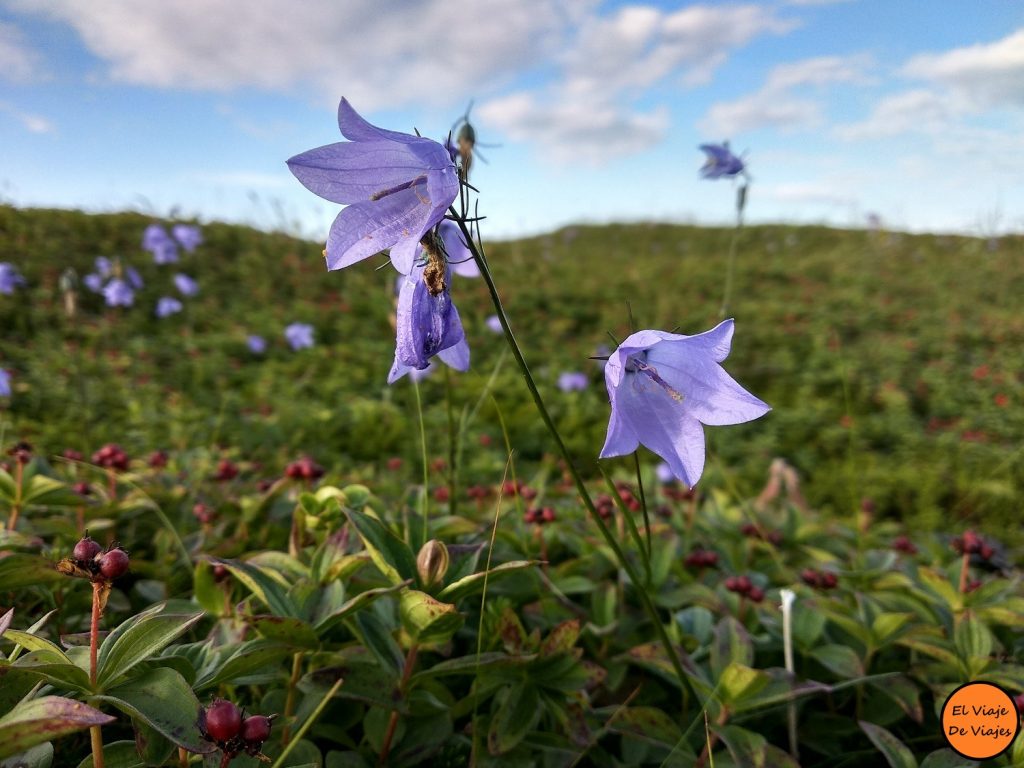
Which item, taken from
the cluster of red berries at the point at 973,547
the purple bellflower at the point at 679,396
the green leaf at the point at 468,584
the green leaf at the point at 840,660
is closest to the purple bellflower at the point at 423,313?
the purple bellflower at the point at 679,396

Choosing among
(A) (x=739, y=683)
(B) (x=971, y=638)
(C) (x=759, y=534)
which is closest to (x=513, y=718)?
(A) (x=739, y=683)

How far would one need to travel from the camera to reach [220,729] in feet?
2.84

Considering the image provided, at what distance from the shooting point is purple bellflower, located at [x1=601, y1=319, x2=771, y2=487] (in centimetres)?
113

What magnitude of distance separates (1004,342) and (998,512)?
194 inches

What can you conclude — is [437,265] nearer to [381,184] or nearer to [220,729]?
[381,184]

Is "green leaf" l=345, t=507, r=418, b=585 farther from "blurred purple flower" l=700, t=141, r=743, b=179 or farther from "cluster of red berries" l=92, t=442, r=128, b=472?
"blurred purple flower" l=700, t=141, r=743, b=179

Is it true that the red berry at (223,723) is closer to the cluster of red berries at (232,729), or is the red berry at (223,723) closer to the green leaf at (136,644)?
the cluster of red berries at (232,729)

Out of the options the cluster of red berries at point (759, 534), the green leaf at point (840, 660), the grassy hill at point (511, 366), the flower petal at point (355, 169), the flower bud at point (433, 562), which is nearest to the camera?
the flower petal at point (355, 169)

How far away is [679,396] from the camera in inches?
48.6

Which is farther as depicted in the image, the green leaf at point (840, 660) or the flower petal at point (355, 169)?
the green leaf at point (840, 660)

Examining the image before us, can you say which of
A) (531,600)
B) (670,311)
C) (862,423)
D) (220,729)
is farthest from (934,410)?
(220,729)

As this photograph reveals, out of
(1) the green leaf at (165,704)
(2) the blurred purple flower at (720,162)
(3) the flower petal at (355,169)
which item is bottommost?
(1) the green leaf at (165,704)

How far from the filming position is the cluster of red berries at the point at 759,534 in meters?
2.47

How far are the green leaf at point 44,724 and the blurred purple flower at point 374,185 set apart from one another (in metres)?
0.70
